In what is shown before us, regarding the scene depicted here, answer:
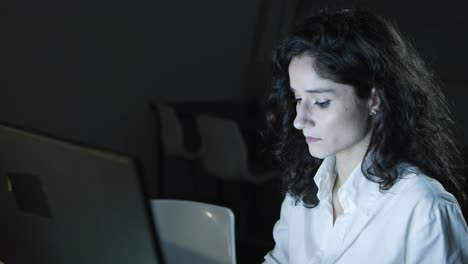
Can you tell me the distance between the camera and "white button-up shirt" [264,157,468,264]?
1.14 m

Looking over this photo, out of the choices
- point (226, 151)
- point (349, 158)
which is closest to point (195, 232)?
point (349, 158)

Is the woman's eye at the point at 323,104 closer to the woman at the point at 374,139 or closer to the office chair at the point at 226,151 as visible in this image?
the woman at the point at 374,139

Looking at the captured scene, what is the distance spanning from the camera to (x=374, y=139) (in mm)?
1297

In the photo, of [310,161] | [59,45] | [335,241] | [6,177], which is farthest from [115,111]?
[6,177]

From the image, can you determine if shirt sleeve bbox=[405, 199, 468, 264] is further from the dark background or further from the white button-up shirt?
the dark background

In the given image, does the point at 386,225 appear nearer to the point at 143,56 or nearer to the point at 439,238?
the point at 439,238

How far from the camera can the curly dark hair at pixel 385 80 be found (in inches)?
48.8

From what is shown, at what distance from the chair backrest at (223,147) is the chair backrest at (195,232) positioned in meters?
1.58

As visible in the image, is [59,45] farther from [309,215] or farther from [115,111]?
[309,215]

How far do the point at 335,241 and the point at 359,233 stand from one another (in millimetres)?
76

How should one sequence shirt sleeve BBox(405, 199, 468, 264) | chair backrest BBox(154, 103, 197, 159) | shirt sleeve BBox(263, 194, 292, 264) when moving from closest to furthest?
shirt sleeve BBox(405, 199, 468, 264), shirt sleeve BBox(263, 194, 292, 264), chair backrest BBox(154, 103, 197, 159)

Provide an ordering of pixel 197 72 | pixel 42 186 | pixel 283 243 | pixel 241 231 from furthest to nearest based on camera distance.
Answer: pixel 197 72
pixel 241 231
pixel 283 243
pixel 42 186

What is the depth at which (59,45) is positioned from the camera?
10.8 feet

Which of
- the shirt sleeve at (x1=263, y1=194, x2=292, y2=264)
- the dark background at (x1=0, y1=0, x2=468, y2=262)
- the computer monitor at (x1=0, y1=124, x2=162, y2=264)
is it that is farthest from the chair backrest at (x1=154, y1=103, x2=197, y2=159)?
the computer monitor at (x1=0, y1=124, x2=162, y2=264)
